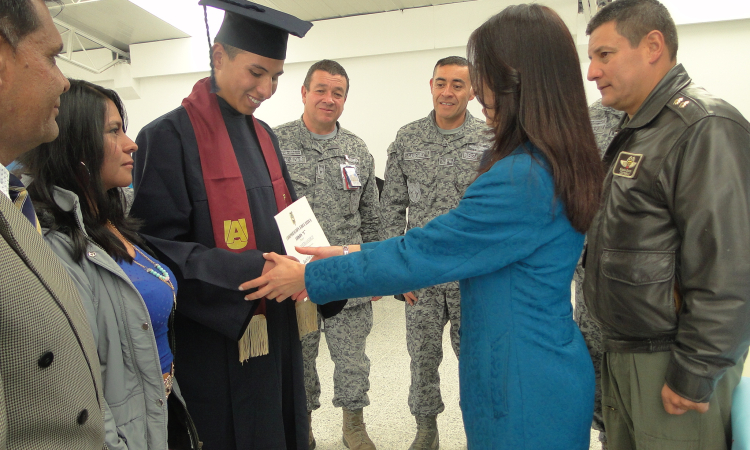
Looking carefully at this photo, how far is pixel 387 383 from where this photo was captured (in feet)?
10.6

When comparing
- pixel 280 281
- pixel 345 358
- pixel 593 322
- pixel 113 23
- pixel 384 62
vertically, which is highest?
pixel 113 23

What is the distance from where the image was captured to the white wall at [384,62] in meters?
5.22

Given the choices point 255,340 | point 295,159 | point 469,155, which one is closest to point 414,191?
point 469,155

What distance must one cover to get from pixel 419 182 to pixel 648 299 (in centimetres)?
159

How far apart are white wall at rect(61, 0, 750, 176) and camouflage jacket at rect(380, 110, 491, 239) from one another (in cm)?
356

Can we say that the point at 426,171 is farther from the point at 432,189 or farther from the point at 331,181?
the point at 331,181

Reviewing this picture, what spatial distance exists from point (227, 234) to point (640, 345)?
4.22 ft

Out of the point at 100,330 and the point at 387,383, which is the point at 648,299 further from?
the point at 387,383

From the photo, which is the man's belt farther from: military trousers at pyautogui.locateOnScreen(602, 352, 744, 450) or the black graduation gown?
the black graduation gown

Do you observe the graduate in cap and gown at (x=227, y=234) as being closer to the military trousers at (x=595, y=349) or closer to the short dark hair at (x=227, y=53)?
the short dark hair at (x=227, y=53)

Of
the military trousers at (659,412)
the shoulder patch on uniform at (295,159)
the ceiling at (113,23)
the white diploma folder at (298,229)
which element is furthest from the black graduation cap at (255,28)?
the ceiling at (113,23)

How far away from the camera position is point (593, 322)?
2.24 m

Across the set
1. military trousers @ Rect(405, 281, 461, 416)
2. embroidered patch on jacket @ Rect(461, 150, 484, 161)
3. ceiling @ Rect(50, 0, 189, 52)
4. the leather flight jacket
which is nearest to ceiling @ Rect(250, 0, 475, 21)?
ceiling @ Rect(50, 0, 189, 52)

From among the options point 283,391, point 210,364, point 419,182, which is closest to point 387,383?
point 419,182
